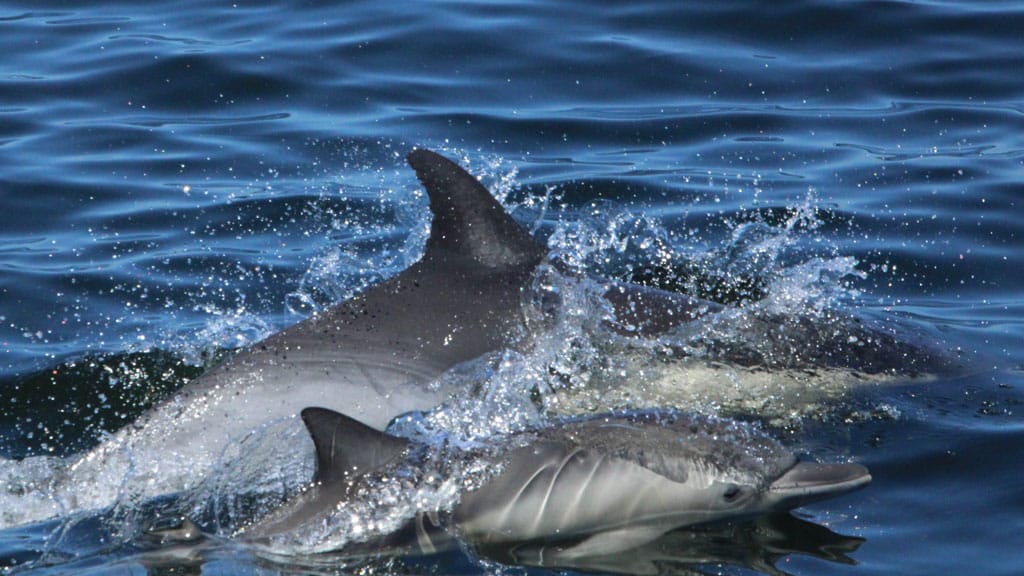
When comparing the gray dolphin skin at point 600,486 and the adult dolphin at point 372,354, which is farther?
the adult dolphin at point 372,354

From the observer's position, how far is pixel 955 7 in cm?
1483

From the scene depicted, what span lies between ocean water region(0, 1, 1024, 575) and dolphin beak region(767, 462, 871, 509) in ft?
0.60

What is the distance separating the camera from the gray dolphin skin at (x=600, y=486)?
5.73 metres

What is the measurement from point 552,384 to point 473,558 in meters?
1.93

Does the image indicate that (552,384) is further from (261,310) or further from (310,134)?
(310,134)

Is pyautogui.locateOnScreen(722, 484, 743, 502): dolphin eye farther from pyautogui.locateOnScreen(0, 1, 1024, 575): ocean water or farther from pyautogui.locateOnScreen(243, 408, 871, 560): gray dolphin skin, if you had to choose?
pyautogui.locateOnScreen(0, 1, 1024, 575): ocean water

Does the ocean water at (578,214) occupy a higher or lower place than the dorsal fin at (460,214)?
lower

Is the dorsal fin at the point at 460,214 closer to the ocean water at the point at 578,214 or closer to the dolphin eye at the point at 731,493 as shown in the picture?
the ocean water at the point at 578,214

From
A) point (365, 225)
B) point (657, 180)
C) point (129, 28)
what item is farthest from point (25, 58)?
point (657, 180)

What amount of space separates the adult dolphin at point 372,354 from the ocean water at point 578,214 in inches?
8.1

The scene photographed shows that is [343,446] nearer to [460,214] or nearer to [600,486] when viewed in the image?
[600,486]

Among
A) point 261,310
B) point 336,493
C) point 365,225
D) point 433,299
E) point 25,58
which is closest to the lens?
point 336,493

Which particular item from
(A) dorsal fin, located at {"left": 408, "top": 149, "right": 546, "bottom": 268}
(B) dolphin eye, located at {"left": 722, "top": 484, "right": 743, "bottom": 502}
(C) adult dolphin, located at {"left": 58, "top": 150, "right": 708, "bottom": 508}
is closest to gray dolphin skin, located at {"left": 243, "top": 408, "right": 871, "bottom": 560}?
(B) dolphin eye, located at {"left": 722, "top": 484, "right": 743, "bottom": 502}

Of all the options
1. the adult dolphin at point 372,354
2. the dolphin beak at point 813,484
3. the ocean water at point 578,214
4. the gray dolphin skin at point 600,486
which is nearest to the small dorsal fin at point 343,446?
the gray dolphin skin at point 600,486
